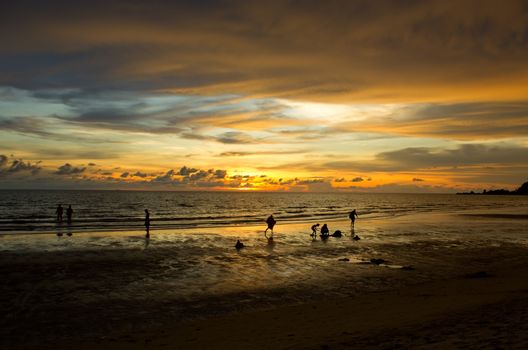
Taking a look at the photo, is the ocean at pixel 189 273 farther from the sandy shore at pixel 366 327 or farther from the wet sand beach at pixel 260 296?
the sandy shore at pixel 366 327

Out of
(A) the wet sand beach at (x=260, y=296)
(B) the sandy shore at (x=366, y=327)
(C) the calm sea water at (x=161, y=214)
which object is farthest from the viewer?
(C) the calm sea water at (x=161, y=214)

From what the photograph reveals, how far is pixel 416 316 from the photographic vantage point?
1109 centimetres

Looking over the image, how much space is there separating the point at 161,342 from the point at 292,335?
3.18 m

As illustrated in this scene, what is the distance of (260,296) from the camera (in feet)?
49.1

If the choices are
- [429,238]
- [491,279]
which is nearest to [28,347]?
[491,279]

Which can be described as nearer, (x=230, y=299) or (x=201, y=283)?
(x=230, y=299)

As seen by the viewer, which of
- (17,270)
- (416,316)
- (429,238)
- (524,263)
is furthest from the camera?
(429,238)

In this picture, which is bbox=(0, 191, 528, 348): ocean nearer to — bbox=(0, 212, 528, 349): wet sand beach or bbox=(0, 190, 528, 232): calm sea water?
bbox=(0, 212, 528, 349): wet sand beach

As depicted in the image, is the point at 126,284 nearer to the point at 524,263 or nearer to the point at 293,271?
the point at 293,271

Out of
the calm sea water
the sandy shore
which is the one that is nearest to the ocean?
the sandy shore

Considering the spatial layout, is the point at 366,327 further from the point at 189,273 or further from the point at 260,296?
the point at 189,273

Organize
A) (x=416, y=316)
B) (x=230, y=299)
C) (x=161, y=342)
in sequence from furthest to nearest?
1. (x=230, y=299)
2. (x=416, y=316)
3. (x=161, y=342)

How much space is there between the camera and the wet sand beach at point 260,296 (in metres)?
9.88

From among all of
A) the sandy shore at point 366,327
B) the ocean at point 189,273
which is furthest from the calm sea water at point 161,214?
the sandy shore at point 366,327
